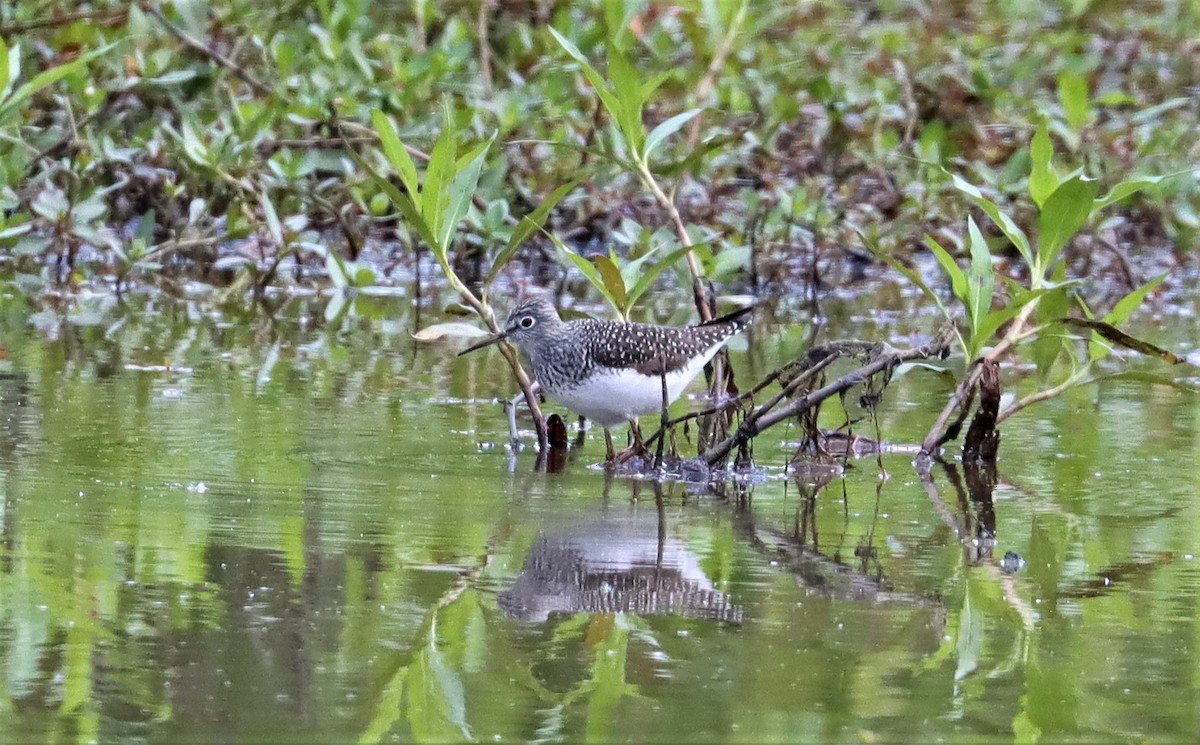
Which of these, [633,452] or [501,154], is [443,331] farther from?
[501,154]

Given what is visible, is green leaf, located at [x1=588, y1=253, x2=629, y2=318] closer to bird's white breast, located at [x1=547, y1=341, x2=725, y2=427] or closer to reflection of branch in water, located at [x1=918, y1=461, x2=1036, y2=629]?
bird's white breast, located at [x1=547, y1=341, x2=725, y2=427]

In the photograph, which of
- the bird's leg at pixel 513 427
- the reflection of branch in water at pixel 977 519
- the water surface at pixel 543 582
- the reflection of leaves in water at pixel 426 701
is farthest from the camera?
the bird's leg at pixel 513 427

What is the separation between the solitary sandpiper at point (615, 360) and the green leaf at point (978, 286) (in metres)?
0.86

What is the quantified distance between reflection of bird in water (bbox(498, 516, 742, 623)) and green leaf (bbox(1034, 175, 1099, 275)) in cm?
179

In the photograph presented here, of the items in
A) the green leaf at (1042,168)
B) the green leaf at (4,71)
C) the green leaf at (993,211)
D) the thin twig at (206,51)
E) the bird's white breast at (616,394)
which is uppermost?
the thin twig at (206,51)

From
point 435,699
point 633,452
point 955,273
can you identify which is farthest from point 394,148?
point 435,699

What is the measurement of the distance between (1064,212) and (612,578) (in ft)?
7.53

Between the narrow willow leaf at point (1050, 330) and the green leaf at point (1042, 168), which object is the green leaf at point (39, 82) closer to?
the green leaf at point (1042, 168)

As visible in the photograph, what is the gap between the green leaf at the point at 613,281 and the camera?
694 centimetres

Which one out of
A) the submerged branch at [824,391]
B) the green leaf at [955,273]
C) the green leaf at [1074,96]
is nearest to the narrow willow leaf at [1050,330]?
the green leaf at [955,273]

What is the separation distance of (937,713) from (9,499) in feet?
Result: 9.45

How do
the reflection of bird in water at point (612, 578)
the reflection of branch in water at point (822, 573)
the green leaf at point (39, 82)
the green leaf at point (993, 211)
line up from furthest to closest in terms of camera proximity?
the green leaf at point (39, 82)
the green leaf at point (993, 211)
the reflection of branch in water at point (822, 573)
the reflection of bird in water at point (612, 578)

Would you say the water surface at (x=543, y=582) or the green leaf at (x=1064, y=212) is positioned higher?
the green leaf at (x=1064, y=212)

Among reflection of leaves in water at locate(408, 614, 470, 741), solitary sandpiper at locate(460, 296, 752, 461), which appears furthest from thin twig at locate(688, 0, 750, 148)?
reflection of leaves in water at locate(408, 614, 470, 741)
